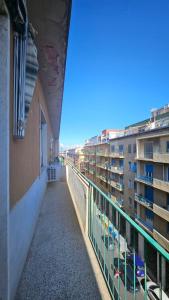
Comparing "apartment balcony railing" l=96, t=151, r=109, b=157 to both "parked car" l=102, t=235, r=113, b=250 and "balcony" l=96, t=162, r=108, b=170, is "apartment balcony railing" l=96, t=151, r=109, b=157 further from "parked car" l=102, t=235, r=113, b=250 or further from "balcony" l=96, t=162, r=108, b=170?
"parked car" l=102, t=235, r=113, b=250

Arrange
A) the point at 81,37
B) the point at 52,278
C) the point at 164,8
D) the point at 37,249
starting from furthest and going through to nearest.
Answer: the point at 164,8, the point at 81,37, the point at 37,249, the point at 52,278

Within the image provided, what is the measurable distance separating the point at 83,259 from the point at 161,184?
11168 millimetres

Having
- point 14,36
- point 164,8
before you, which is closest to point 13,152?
point 14,36

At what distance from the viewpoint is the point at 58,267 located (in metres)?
1.56

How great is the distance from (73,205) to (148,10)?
474cm

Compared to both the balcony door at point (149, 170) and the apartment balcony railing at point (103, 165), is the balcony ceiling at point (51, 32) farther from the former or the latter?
the apartment balcony railing at point (103, 165)

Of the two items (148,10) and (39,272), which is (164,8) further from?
(39,272)

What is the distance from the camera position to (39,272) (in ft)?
4.91

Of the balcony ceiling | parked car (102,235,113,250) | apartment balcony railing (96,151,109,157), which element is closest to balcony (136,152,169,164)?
apartment balcony railing (96,151,109,157)

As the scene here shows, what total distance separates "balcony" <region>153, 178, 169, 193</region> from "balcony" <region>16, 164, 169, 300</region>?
10299mm

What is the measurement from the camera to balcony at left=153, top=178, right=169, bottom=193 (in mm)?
10742

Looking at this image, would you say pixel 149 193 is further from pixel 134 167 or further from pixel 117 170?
pixel 117 170

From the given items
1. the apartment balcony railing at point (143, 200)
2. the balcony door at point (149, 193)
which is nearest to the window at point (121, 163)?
the apartment balcony railing at point (143, 200)

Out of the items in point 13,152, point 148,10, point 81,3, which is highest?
point 148,10
